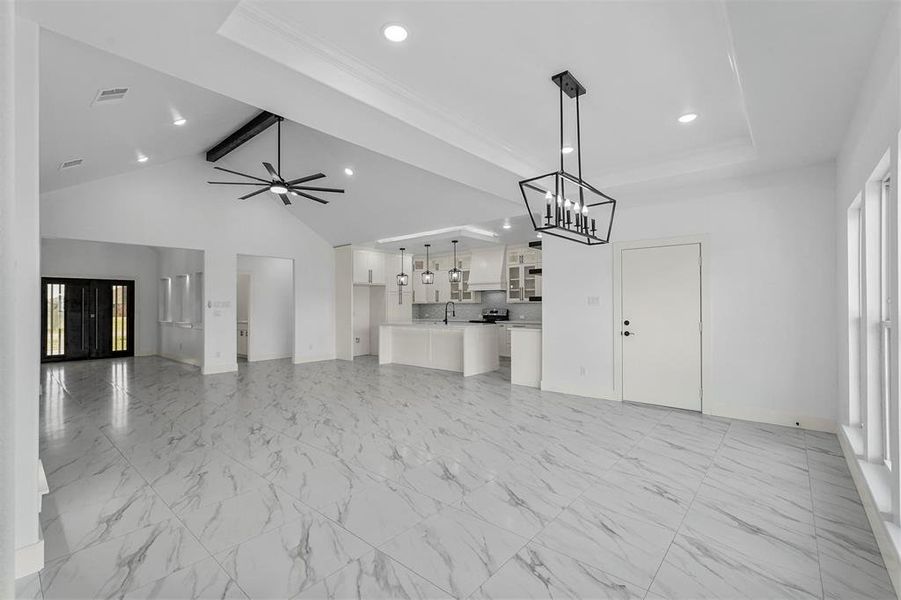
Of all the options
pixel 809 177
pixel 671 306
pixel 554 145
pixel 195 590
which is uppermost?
pixel 554 145

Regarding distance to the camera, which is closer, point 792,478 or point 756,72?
point 756,72

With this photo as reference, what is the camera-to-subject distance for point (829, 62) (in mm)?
2320

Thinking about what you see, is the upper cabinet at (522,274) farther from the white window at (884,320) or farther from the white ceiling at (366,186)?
the white window at (884,320)

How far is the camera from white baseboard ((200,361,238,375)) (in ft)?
24.1

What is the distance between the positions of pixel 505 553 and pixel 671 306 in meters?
3.74

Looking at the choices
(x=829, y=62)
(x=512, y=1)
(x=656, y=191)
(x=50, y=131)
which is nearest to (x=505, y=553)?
(x=512, y=1)

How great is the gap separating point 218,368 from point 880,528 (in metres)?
8.18

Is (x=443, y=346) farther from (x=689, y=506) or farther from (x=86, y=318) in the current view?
(x=86, y=318)

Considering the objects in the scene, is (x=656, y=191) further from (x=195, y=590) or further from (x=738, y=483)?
(x=195, y=590)

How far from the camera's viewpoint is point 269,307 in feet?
31.0

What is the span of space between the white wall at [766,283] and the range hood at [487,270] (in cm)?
423

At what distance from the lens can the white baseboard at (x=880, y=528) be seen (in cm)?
186

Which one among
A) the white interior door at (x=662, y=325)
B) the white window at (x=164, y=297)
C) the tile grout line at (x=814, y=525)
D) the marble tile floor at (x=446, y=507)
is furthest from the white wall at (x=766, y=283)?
the white window at (x=164, y=297)

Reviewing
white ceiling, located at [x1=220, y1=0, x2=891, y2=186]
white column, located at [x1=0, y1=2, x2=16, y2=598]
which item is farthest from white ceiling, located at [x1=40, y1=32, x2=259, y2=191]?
white column, located at [x1=0, y1=2, x2=16, y2=598]
